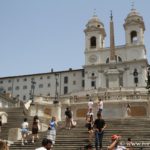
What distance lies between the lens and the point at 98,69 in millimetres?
109250

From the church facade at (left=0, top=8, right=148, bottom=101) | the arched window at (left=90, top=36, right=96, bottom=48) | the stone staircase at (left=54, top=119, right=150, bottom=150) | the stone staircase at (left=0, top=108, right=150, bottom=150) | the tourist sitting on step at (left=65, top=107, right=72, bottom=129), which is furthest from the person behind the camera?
the arched window at (left=90, top=36, right=96, bottom=48)

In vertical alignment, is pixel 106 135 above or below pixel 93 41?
below

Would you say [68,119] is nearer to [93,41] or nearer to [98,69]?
[98,69]

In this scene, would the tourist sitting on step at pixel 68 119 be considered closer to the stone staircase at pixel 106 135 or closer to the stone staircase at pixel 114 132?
the stone staircase at pixel 106 135

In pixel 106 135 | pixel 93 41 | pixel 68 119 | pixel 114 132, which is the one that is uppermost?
pixel 93 41

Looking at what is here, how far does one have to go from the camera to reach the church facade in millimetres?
104938

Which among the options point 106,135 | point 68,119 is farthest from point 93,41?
point 106,135

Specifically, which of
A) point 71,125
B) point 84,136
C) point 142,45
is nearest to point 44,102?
point 71,125

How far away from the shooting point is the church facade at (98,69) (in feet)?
344

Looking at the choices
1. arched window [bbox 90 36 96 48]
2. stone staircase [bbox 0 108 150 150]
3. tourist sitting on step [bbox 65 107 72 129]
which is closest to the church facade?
arched window [bbox 90 36 96 48]

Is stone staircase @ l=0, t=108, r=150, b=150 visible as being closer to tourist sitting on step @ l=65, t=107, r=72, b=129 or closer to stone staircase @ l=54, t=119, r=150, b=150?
stone staircase @ l=54, t=119, r=150, b=150

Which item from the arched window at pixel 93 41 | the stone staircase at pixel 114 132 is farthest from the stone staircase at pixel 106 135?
the arched window at pixel 93 41

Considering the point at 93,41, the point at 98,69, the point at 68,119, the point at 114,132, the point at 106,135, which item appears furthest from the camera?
the point at 93,41

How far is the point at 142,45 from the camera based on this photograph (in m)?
109
